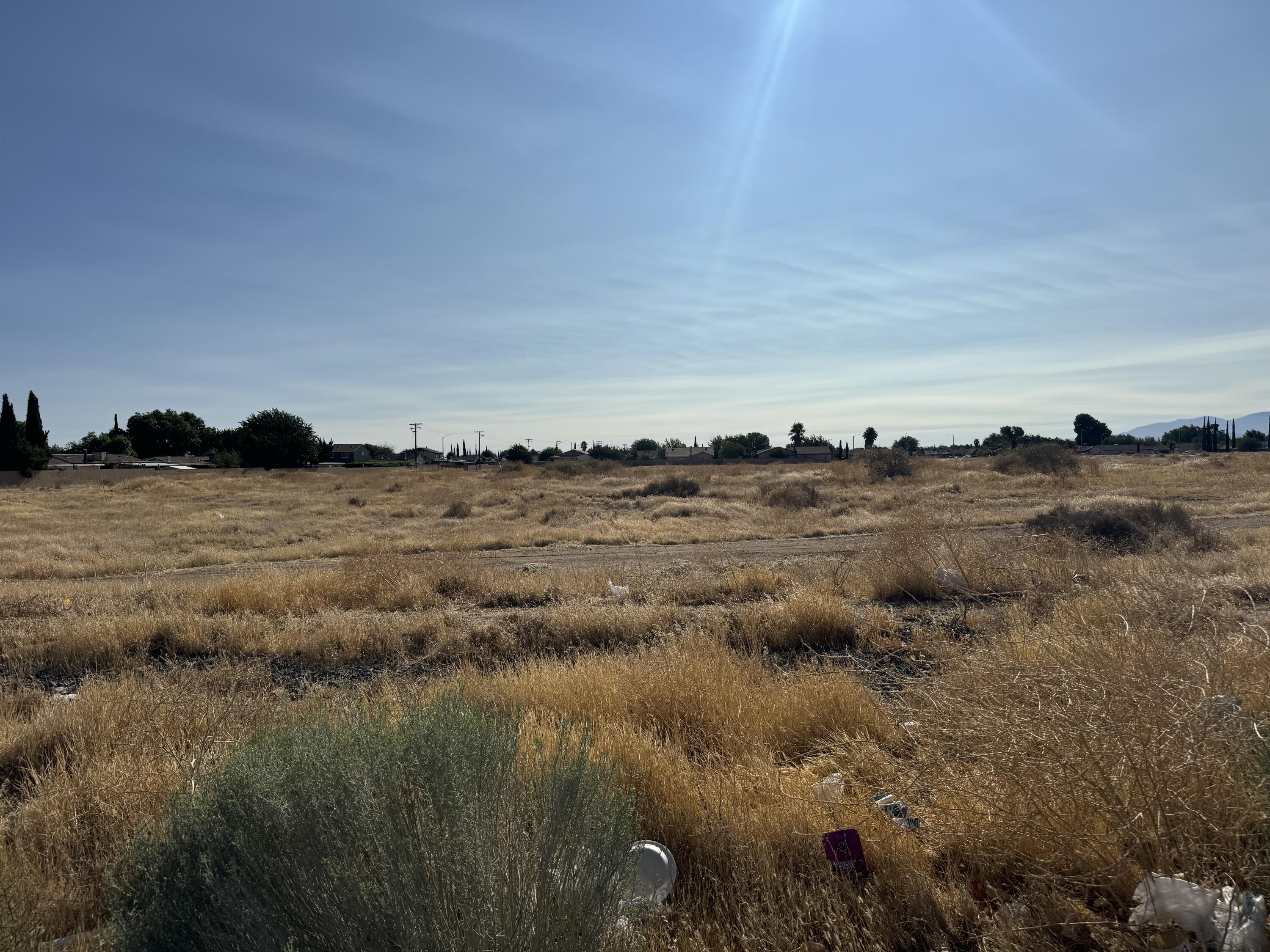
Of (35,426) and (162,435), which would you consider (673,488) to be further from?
(162,435)

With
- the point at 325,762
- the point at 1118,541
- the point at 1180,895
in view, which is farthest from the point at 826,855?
the point at 1118,541

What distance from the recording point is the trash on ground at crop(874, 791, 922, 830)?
390 cm

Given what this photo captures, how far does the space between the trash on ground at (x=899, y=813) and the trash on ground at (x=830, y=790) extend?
0.82 feet

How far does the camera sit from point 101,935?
310 centimetres

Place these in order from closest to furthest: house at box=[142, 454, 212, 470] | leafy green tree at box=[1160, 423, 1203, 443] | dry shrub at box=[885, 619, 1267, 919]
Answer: dry shrub at box=[885, 619, 1267, 919], house at box=[142, 454, 212, 470], leafy green tree at box=[1160, 423, 1203, 443]

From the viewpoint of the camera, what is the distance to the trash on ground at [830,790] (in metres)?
4.30

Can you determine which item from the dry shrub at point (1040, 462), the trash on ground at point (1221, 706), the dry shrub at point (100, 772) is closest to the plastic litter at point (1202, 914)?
the trash on ground at point (1221, 706)

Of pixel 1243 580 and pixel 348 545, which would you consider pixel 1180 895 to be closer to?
pixel 1243 580

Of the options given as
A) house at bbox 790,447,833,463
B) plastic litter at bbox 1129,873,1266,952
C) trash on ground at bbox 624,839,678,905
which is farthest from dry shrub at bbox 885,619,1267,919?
house at bbox 790,447,833,463

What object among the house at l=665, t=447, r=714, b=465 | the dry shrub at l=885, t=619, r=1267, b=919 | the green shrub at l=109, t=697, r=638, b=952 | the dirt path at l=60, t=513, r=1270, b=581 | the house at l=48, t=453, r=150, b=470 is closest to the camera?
the green shrub at l=109, t=697, r=638, b=952

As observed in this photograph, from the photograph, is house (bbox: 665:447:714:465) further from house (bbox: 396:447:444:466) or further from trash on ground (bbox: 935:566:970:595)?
trash on ground (bbox: 935:566:970:595)

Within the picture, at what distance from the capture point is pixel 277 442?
8650cm

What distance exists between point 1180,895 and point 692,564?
45.0ft

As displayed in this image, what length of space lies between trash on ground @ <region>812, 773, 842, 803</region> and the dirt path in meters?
11.7
